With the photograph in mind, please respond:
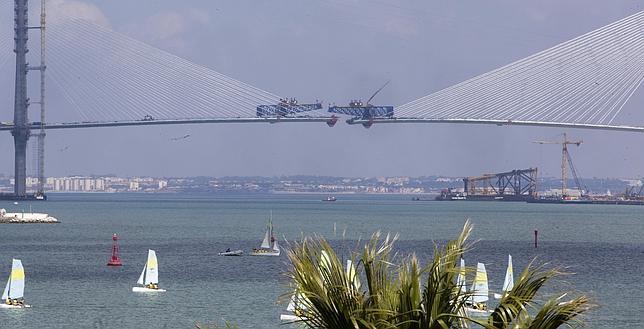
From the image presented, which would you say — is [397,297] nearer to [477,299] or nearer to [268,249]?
[477,299]

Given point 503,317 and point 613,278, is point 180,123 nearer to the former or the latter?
point 613,278

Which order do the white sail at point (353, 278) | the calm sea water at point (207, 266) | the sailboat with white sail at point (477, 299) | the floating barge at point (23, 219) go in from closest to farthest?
the white sail at point (353, 278), the sailboat with white sail at point (477, 299), the calm sea water at point (207, 266), the floating barge at point (23, 219)

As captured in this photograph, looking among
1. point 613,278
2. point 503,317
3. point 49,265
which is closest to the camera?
point 503,317

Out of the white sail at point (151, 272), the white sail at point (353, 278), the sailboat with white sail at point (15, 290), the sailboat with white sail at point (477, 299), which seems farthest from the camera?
the white sail at point (151, 272)

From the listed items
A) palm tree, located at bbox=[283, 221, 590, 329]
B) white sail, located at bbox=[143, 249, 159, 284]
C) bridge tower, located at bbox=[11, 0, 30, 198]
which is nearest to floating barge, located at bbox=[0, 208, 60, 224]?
bridge tower, located at bbox=[11, 0, 30, 198]

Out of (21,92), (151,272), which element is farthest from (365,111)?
(151,272)

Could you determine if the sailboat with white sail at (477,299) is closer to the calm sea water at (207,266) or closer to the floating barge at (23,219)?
the calm sea water at (207,266)

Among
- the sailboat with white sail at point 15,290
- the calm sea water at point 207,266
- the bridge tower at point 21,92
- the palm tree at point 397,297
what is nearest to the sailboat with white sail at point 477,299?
the palm tree at point 397,297

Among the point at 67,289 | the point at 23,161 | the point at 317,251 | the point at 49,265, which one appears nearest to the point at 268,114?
the point at 23,161
